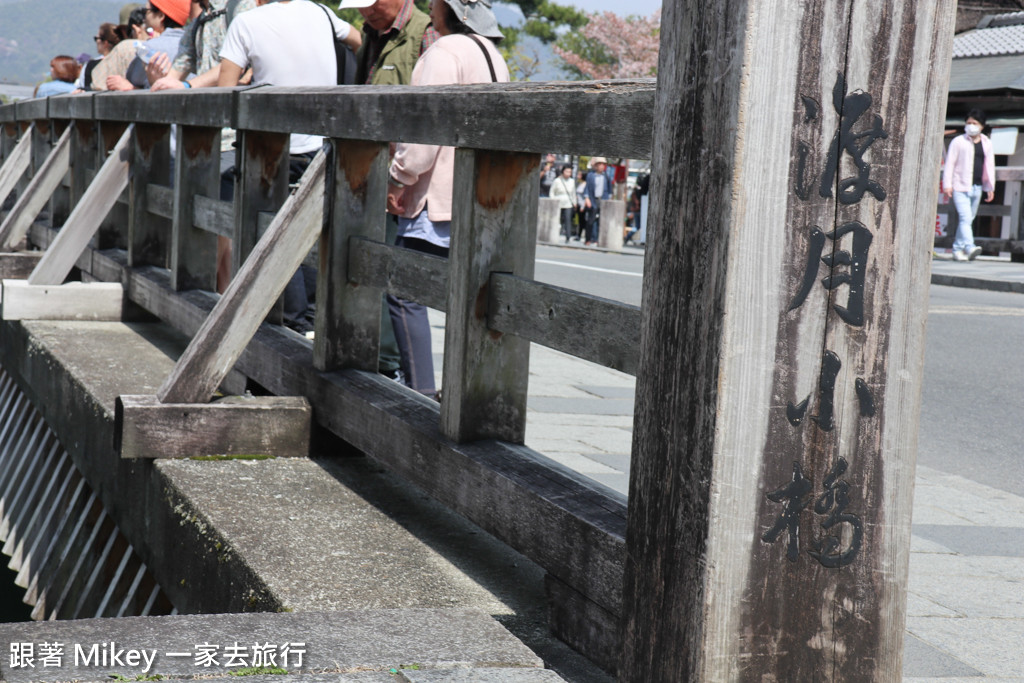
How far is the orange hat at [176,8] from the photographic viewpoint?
6.97 metres

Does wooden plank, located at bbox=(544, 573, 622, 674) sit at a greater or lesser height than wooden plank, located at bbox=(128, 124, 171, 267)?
lesser

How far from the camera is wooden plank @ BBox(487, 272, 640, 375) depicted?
2207mm

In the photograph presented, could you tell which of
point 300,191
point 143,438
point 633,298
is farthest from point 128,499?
point 633,298

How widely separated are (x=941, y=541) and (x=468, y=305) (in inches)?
68.2

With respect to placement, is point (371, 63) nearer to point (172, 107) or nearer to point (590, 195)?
point (172, 107)

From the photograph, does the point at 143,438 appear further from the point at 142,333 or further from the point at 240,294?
the point at 142,333

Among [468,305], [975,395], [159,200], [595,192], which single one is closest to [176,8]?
[159,200]

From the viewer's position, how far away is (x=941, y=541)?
11.9ft

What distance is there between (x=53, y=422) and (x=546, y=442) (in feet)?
5.75

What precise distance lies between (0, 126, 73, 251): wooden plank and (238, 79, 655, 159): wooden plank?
12.5ft

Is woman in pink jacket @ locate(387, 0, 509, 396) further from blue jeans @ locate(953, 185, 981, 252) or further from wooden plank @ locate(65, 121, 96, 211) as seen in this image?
blue jeans @ locate(953, 185, 981, 252)

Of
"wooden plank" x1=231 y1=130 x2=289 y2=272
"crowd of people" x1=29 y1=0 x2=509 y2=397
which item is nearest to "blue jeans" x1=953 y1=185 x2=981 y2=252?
"crowd of people" x1=29 y1=0 x2=509 y2=397

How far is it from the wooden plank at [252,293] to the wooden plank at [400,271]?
138 mm

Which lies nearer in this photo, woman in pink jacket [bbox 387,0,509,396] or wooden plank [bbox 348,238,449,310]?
wooden plank [bbox 348,238,449,310]
